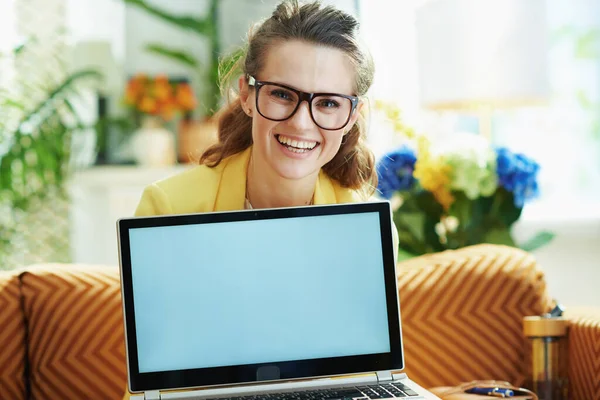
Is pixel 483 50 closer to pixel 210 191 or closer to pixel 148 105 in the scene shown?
pixel 210 191

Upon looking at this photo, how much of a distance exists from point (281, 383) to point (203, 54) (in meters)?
2.94

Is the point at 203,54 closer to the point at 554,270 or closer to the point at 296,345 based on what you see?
the point at 554,270

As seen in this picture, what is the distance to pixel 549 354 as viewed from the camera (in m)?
1.53

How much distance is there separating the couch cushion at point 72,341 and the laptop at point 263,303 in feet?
1.11

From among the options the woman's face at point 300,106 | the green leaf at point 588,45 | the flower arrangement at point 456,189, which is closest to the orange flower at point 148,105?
the flower arrangement at point 456,189

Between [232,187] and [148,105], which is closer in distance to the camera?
[232,187]

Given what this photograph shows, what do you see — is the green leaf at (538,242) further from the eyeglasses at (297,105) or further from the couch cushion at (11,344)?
the couch cushion at (11,344)

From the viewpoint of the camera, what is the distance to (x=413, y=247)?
2.06 m

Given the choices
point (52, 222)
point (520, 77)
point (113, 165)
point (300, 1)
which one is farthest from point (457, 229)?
point (113, 165)

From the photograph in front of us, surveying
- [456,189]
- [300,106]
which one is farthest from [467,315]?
[300,106]

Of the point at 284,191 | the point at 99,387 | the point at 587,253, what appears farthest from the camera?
the point at 587,253

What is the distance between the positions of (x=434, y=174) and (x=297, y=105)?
75cm

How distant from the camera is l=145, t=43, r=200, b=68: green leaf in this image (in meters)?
3.66

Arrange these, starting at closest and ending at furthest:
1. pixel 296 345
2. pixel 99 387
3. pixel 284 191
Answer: pixel 296 345, pixel 284 191, pixel 99 387
